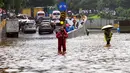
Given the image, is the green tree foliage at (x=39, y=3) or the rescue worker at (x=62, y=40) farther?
the green tree foliage at (x=39, y=3)

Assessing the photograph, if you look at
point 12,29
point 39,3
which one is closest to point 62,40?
point 12,29

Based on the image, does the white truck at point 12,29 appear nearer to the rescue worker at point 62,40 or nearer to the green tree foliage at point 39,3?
the rescue worker at point 62,40

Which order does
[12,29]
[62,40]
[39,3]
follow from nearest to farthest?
[62,40] → [12,29] → [39,3]

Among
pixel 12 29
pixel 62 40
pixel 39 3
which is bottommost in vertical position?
pixel 39 3

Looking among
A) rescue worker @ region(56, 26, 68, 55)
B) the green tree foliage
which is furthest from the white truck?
the green tree foliage

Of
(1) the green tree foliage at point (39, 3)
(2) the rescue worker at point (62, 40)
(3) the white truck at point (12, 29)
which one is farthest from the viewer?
(1) the green tree foliage at point (39, 3)

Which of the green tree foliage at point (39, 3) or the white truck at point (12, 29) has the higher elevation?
the white truck at point (12, 29)

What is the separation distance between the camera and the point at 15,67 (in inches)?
583

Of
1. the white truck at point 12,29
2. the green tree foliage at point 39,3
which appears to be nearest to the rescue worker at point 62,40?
the white truck at point 12,29

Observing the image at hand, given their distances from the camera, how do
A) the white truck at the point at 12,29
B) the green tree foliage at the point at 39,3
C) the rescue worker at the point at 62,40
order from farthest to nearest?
the green tree foliage at the point at 39,3 < the white truck at the point at 12,29 < the rescue worker at the point at 62,40

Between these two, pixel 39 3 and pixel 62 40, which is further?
pixel 39 3

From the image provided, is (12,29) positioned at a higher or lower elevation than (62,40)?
A: lower

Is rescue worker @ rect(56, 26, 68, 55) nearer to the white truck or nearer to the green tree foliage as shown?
the white truck

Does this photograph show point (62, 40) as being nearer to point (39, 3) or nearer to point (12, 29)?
point (12, 29)
